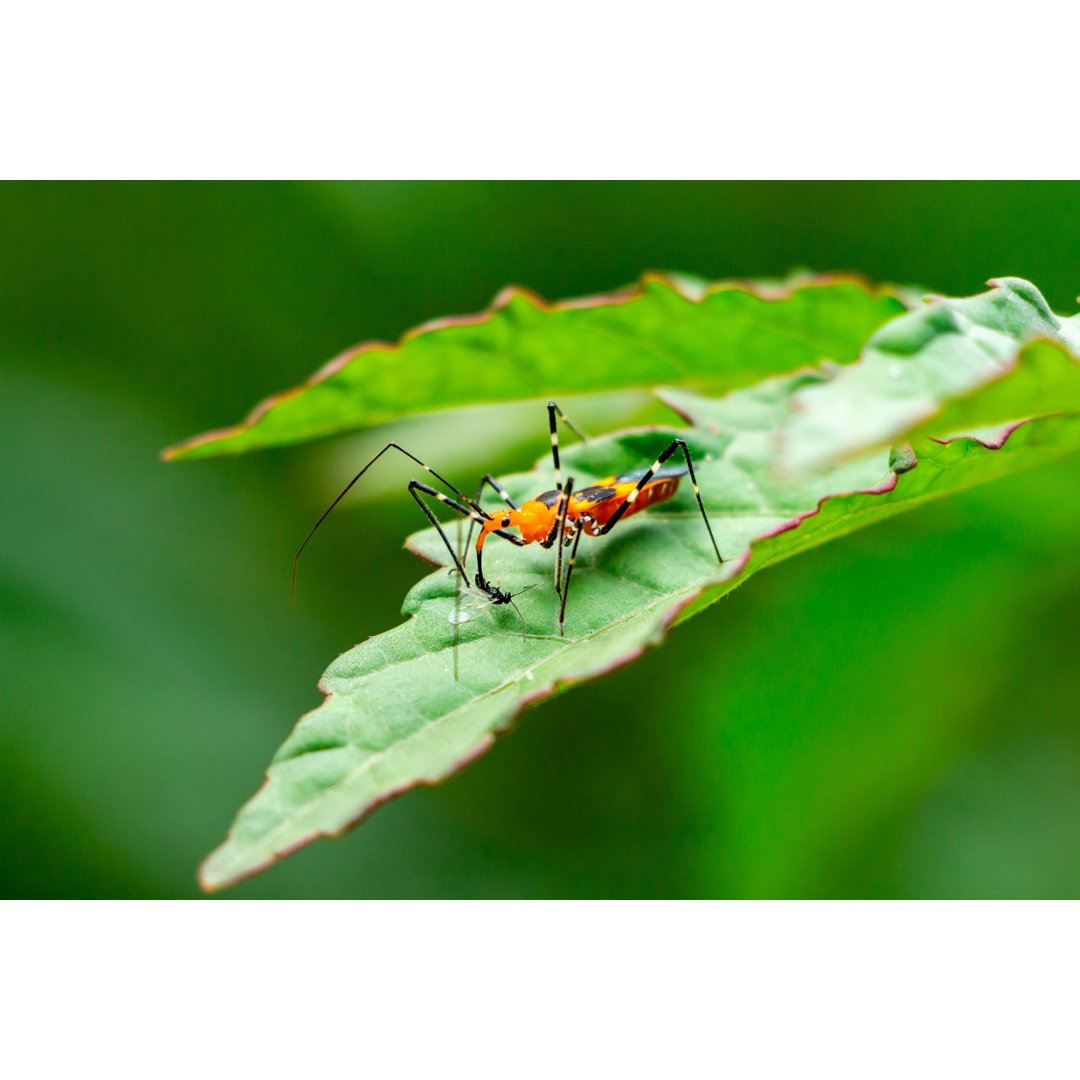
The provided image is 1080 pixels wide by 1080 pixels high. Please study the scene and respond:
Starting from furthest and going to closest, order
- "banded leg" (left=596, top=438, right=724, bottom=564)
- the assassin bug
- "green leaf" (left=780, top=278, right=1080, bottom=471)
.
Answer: the assassin bug
"banded leg" (left=596, top=438, right=724, bottom=564)
"green leaf" (left=780, top=278, right=1080, bottom=471)

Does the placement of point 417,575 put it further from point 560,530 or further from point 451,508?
point 560,530

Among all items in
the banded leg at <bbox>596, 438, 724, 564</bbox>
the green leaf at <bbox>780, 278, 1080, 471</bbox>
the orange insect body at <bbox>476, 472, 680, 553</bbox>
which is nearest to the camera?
the green leaf at <bbox>780, 278, 1080, 471</bbox>

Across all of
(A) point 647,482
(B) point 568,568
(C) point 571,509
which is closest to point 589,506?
(C) point 571,509

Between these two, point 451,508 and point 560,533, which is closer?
point 560,533

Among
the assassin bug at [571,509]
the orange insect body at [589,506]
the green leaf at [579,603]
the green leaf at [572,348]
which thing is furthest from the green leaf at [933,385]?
the orange insect body at [589,506]

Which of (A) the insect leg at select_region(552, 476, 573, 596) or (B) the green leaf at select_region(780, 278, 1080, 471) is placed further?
(A) the insect leg at select_region(552, 476, 573, 596)

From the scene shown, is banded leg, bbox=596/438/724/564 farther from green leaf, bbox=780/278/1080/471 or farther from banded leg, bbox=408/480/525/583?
green leaf, bbox=780/278/1080/471

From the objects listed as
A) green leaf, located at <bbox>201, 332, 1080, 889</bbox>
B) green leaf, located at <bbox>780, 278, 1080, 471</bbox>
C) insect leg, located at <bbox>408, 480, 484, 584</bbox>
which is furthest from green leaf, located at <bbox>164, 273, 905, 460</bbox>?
green leaf, located at <bbox>780, 278, 1080, 471</bbox>
